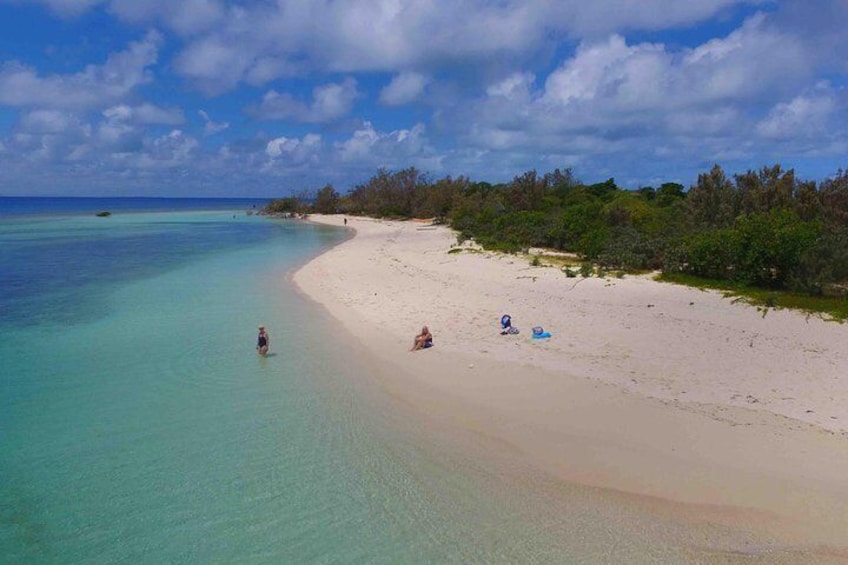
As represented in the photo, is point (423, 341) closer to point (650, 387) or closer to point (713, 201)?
point (650, 387)

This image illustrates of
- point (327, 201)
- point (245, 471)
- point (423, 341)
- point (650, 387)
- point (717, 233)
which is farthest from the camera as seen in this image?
point (327, 201)

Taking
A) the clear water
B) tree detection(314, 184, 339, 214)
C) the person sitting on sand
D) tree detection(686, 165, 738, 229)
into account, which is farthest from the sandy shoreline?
tree detection(314, 184, 339, 214)

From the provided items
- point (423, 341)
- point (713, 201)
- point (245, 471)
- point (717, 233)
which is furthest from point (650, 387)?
point (713, 201)

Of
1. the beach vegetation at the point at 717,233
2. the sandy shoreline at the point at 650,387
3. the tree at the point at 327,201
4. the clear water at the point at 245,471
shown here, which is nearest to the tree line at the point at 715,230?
the beach vegetation at the point at 717,233

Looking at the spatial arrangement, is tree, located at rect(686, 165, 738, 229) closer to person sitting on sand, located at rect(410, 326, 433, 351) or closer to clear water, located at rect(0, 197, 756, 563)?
person sitting on sand, located at rect(410, 326, 433, 351)

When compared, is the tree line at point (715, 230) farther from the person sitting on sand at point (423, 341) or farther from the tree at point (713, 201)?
the person sitting on sand at point (423, 341)

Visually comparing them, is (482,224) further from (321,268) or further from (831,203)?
(831,203)
